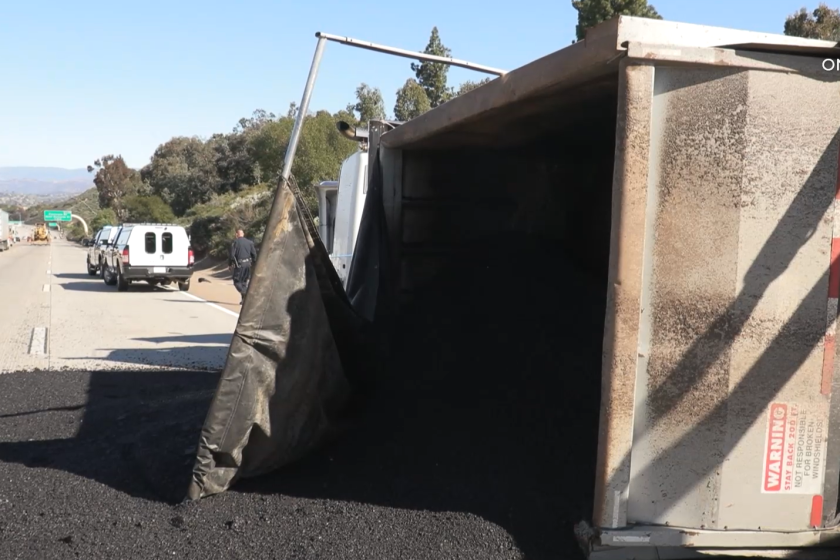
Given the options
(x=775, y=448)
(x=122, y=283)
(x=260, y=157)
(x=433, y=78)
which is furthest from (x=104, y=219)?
(x=775, y=448)

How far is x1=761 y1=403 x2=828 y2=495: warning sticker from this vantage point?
408 cm

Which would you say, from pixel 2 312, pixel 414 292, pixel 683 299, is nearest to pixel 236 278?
pixel 2 312

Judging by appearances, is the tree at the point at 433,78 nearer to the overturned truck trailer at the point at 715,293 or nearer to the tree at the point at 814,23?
the tree at the point at 814,23

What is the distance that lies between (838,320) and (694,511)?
1.19 m

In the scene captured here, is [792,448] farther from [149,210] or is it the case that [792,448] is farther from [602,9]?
[149,210]

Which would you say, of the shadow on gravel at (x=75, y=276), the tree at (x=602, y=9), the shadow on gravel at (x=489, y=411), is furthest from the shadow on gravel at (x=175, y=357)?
the tree at (x=602, y=9)

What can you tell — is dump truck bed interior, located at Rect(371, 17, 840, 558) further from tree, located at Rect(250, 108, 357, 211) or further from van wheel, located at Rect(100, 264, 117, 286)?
tree, located at Rect(250, 108, 357, 211)

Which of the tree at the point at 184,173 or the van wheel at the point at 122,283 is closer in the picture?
the van wheel at the point at 122,283

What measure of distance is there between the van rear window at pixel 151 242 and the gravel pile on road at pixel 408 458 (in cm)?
1616

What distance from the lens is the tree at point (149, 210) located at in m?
60.4

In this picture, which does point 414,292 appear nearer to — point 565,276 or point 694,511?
point 565,276

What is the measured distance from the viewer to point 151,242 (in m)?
23.7

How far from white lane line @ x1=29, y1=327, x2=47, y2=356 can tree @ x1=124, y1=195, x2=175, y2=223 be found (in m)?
46.3

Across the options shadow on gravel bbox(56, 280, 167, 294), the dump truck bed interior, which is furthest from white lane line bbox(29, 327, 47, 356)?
the dump truck bed interior
